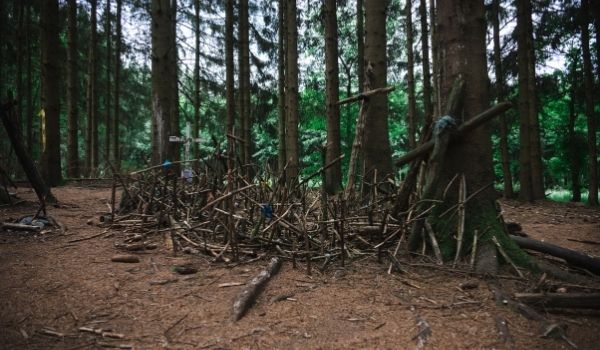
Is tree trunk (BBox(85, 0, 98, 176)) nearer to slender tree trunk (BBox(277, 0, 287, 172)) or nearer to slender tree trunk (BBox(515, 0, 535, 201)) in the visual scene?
slender tree trunk (BBox(277, 0, 287, 172))

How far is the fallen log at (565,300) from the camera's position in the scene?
7.70 feet

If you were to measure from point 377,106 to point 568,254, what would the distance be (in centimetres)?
435

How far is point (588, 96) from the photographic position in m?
10.5

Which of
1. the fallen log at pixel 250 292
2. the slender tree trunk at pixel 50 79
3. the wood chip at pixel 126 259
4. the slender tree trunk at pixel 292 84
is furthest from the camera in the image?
the slender tree trunk at pixel 292 84

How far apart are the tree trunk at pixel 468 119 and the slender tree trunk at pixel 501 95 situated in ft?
29.1

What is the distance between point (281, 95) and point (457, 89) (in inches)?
374

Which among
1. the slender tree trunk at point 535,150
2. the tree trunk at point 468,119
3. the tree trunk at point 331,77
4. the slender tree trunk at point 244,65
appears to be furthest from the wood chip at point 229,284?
the slender tree trunk at point 535,150

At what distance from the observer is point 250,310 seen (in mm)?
2457

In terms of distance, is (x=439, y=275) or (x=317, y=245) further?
(x=317, y=245)

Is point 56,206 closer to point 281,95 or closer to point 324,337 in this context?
point 324,337

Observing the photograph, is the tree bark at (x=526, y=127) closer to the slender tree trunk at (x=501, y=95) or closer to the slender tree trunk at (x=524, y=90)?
the slender tree trunk at (x=524, y=90)

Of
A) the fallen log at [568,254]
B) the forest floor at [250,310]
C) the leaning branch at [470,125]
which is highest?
the leaning branch at [470,125]

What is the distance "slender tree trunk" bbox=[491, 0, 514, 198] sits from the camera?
36.9 feet

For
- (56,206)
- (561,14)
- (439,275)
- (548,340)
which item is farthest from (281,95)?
(548,340)
